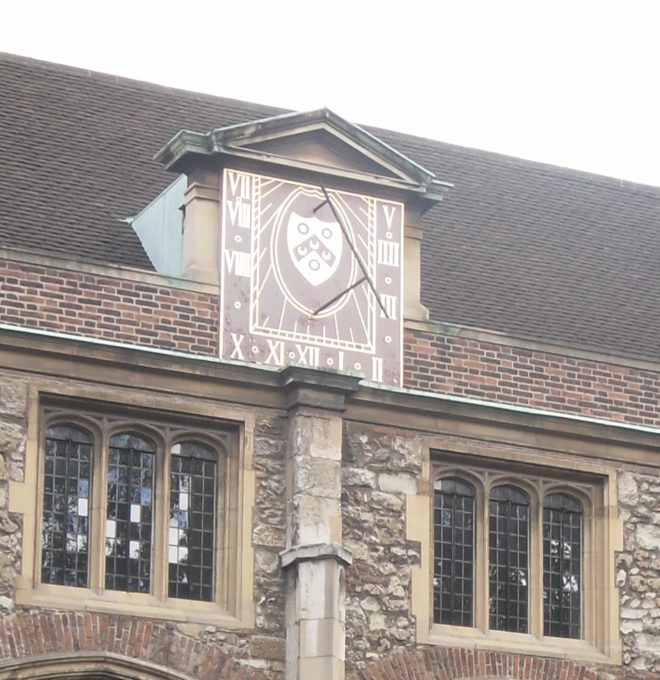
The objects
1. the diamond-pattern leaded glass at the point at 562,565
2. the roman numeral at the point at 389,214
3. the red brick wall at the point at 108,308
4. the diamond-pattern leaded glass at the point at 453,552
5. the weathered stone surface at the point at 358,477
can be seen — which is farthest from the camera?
the roman numeral at the point at 389,214

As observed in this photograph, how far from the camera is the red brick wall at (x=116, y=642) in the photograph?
24.6 m

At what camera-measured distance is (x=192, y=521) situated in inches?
1028

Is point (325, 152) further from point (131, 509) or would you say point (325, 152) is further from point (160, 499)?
point (131, 509)

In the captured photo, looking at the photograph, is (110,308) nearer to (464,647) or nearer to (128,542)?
(128,542)

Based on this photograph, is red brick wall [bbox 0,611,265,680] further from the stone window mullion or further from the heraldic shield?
the heraldic shield

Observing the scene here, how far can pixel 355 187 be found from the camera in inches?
1092

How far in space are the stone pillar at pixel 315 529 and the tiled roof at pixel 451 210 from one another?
9.07ft

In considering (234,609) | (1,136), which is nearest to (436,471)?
(234,609)

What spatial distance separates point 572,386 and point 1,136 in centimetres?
698

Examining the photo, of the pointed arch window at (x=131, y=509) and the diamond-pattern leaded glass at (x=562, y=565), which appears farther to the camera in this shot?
the diamond-pattern leaded glass at (x=562, y=565)

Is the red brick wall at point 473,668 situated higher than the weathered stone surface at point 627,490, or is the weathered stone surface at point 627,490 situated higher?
the weathered stone surface at point 627,490

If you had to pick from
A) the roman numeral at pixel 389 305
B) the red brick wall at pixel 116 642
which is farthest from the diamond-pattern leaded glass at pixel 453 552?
the red brick wall at pixel 116 642

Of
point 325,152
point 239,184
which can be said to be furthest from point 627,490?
point 239,184

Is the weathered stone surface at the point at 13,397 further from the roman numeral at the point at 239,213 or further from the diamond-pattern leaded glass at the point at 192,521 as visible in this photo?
the roman numeral at the point at 239,213
